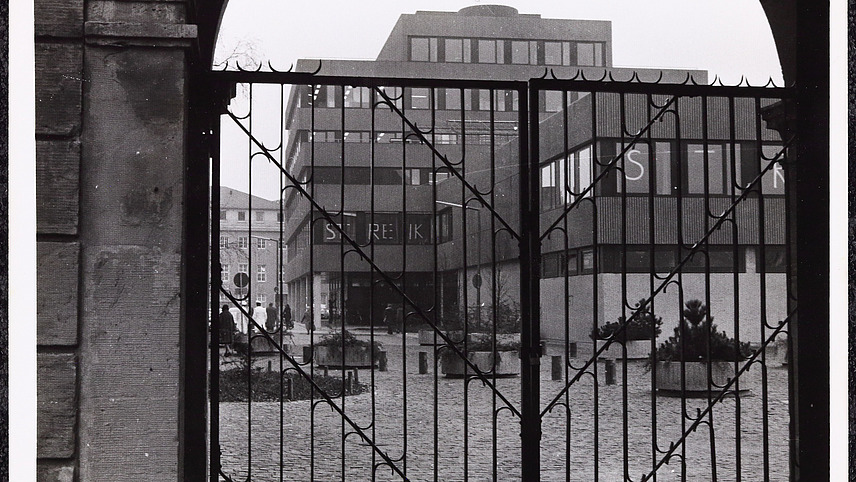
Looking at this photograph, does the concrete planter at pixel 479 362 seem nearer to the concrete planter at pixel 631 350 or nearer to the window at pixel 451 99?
the concrete planter at pixel 631 350

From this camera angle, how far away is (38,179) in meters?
4.56

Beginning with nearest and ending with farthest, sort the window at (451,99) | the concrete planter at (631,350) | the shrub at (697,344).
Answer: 1. the shrub at (697,344)
2. the concrete planter at (631,350)
3. the window at (451,99)

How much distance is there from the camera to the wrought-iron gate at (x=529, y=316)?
546 centimetres

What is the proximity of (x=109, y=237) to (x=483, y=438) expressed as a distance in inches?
334

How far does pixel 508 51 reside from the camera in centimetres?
5381

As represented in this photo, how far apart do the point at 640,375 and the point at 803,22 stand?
14916 mm

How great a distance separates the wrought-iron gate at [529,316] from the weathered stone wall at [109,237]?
22.0 inches

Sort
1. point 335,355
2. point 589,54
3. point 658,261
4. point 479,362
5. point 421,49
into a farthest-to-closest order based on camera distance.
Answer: point 589,54 < point 421,49 < point 658,261 < point 335,355 < point 479,362

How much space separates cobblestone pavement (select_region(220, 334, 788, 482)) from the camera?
972 cm

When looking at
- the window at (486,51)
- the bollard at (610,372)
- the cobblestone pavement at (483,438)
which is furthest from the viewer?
the window at (486,51)

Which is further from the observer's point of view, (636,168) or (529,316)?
(636,168)

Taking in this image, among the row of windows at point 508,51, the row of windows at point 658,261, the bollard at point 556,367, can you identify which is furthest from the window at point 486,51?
the bollard at point 556,367

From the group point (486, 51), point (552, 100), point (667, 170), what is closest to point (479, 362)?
point (667, 170)

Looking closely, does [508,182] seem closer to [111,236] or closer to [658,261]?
[658,261]
